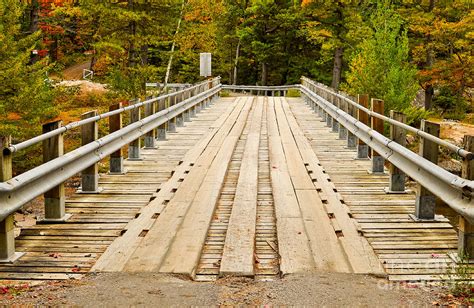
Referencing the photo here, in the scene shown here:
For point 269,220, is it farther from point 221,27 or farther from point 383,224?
point 221,27

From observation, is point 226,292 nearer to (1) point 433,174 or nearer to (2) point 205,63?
(1) point 433,174

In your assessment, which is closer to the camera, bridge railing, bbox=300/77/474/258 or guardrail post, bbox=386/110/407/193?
bridge railing, bbox=300/77/474/258

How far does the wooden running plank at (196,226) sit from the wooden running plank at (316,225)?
116 cm

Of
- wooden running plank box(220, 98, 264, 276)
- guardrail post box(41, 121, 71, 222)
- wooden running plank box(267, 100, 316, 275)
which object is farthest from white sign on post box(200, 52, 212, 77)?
guardrail post box(41, 121, 71, 222)

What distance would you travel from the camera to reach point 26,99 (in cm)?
2406

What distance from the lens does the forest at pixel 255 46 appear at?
25.2m

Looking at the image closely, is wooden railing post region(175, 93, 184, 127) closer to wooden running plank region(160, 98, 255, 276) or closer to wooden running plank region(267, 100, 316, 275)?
wooden running plank region(160, 98, 255, 276)

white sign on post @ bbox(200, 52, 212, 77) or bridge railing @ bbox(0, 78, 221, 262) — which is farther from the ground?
white sign on post @ bbox(200, 52, 212, 77)

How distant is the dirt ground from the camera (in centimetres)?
481

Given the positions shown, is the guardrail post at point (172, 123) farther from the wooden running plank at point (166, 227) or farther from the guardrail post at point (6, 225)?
the guardrail post at point (6, 225)

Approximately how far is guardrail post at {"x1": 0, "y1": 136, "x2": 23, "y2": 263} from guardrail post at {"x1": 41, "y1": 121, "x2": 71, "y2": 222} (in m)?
1.46

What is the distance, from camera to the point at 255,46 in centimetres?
6056

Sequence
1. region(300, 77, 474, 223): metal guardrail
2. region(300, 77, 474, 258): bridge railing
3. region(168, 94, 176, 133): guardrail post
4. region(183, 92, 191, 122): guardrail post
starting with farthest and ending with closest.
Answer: region(183, 92, 191, 122): guardrail post, region(168, 94, 176, 133): guardrail post, region(300, 77, 474, 258): bridge railing, region(300, 77, 474, 223): metal guardrail

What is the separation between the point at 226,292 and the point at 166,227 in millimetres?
2181
